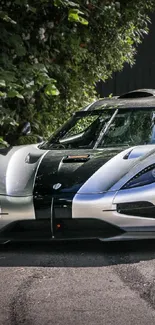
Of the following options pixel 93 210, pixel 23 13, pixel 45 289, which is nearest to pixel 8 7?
pixel 23 13

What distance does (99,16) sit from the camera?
369 inches

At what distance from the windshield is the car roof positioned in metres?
0.10

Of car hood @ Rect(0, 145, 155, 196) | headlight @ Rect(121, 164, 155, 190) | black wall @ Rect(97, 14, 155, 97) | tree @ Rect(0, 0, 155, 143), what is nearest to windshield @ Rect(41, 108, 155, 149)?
car hood @ Rect(0, 145, 155, 196)

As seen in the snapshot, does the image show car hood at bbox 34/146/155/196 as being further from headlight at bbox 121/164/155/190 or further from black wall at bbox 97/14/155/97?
black wall at bbox 97/14/155/97

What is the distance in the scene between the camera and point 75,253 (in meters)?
4.84

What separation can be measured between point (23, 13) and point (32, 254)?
4.69 metres

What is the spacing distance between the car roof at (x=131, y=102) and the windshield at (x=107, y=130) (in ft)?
0.33

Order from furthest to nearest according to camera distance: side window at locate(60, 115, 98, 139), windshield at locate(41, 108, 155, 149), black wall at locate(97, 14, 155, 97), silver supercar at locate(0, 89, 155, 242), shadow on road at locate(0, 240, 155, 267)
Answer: black wall at locate(97, 14, 155, 97) → side window at locate(60, 115, 98, 139) → windshield at locate(41, 108, 155, 149) → silver supercar at locate(0, 89, 155, 242) → shadow on road at locate(0, 240, 155, 267)

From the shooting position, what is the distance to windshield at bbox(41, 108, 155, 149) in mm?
5656

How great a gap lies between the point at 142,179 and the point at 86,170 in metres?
0.47

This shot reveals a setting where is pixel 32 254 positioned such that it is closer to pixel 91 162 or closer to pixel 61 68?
pixel 91 162

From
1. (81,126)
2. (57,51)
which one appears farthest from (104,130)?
(57,51)

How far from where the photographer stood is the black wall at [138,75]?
1285 cm

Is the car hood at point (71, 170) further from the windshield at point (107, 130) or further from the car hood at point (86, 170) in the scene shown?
the windshield at point (107, 130)
